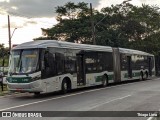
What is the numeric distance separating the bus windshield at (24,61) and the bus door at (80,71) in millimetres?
4709

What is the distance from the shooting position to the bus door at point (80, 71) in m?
24.2

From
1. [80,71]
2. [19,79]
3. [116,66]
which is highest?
[116,66]

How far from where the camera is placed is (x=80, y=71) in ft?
80.5

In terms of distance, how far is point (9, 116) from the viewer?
12781 mm

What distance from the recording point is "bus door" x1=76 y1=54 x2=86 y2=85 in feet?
79.5

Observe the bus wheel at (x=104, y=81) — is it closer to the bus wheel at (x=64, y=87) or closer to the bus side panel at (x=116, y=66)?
the bus side panel at (x=116, y=66)

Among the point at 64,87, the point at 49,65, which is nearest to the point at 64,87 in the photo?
the point at 64,87

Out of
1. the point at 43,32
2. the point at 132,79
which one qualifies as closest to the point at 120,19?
the point at 43,32

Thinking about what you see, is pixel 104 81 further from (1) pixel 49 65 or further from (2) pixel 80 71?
(1) pixel 49 65

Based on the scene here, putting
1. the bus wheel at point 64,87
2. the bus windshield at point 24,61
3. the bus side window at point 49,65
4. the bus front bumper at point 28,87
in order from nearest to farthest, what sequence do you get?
the bus front bumper at point 28,87, the bus windshield at point 24,61, the bus side window at point 49,65, the bus wheel at point 64,87

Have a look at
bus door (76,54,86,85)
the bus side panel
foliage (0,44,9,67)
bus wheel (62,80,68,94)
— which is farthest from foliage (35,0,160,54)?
bus wheel (62,80,68,94)

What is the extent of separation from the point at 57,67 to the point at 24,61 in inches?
85.7

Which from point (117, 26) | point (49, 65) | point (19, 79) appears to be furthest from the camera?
point (117, 26)

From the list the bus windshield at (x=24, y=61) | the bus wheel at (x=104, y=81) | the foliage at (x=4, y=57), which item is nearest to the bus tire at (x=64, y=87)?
the bus windshield at (x=24, y=61)
